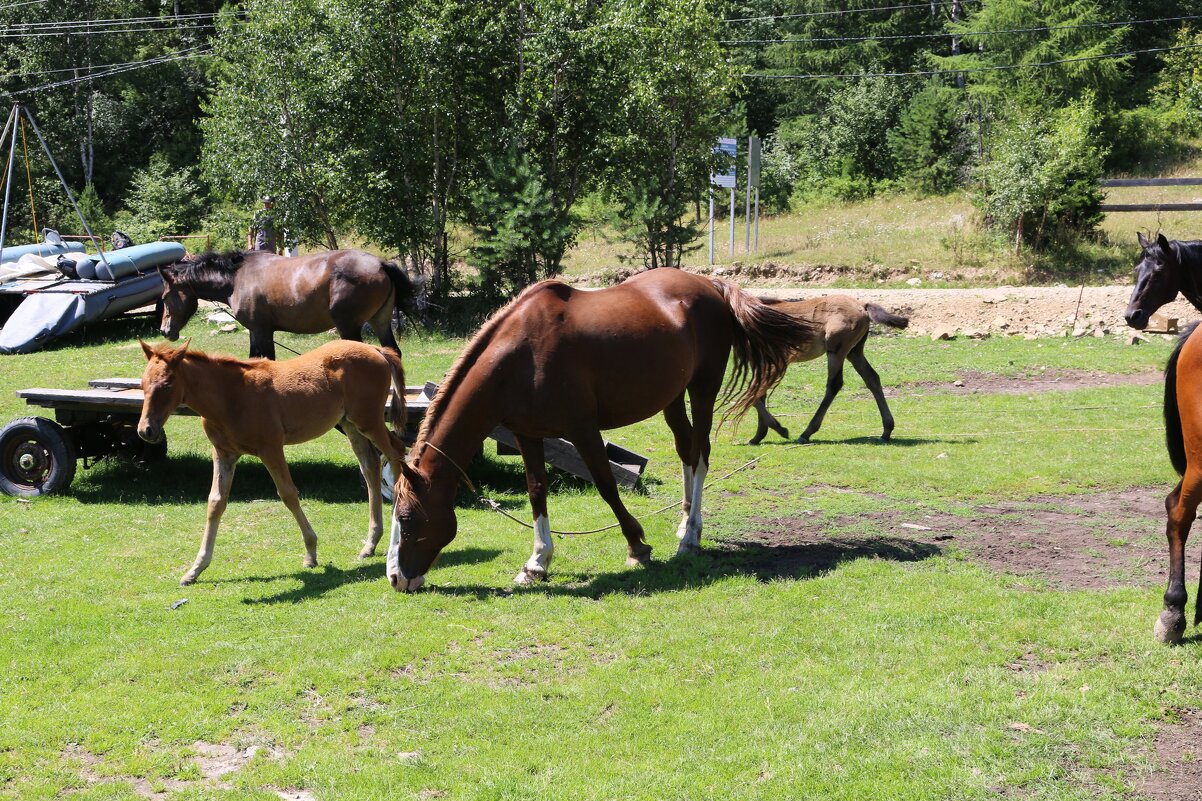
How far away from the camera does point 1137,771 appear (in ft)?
17.3

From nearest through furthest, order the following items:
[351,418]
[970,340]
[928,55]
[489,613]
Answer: [489,613], [351,418], [970,340], [928,55]

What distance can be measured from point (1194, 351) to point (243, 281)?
13283 mm

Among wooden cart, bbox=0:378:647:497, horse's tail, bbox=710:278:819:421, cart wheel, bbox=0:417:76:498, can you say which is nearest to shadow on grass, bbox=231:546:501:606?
wooden cart, bbox=0:378:647:497

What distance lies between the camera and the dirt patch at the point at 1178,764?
5082 millimetres

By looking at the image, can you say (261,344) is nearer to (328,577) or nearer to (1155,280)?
(328,577)

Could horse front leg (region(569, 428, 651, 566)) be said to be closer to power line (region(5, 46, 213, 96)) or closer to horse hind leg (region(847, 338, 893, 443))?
horse hind leg (region(847, 338, 893, 443))

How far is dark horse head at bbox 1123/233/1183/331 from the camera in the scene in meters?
9.65

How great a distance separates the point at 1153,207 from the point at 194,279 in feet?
103

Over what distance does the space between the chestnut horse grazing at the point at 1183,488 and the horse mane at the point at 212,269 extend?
13428mm

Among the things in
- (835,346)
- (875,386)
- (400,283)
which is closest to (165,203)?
(400,283)

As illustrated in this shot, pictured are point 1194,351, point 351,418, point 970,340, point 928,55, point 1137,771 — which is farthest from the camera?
point 928,55

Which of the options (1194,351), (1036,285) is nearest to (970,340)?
(1036,285)

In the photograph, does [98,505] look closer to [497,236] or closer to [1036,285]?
[497,236]

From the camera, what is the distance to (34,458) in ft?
39.5
